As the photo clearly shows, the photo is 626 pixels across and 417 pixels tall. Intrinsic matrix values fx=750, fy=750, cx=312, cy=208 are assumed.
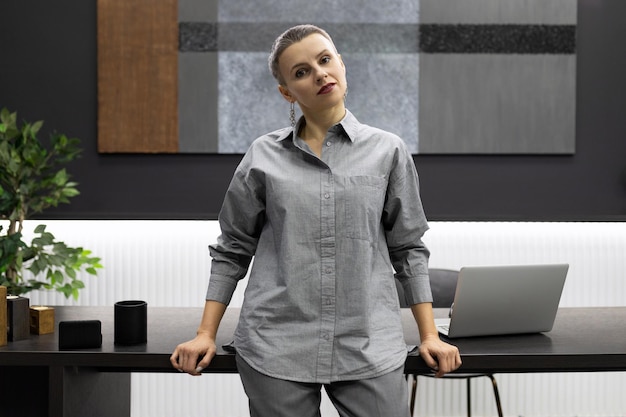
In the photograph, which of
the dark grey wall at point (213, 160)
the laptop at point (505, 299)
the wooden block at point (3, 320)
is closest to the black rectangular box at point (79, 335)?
the wooden block at point (3, 320)

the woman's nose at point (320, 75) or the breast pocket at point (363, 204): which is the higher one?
the woman's nose at point (320, 75)

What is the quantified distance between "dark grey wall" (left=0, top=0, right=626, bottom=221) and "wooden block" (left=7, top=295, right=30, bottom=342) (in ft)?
5.57

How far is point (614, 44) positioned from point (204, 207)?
86.1 inches

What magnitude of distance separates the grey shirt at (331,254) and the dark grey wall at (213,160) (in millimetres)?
1977

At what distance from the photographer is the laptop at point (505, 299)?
1.92 metres

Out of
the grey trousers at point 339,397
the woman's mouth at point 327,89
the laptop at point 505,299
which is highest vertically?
the woman's mouth at point 327,89

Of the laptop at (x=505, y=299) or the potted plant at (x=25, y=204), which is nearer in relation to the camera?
the laptop at (x=505, y=299)

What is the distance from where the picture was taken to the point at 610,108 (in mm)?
3723

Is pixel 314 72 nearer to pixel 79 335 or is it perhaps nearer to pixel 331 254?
pixel 331 254

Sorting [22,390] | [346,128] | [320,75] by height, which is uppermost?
[320,75]

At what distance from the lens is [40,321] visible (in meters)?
2.08

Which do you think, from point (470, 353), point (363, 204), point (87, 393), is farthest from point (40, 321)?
point (470, 353)

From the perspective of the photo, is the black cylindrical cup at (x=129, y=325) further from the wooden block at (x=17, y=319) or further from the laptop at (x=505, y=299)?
the laptop at (x=505, y=299)

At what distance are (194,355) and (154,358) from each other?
0.39 feet
